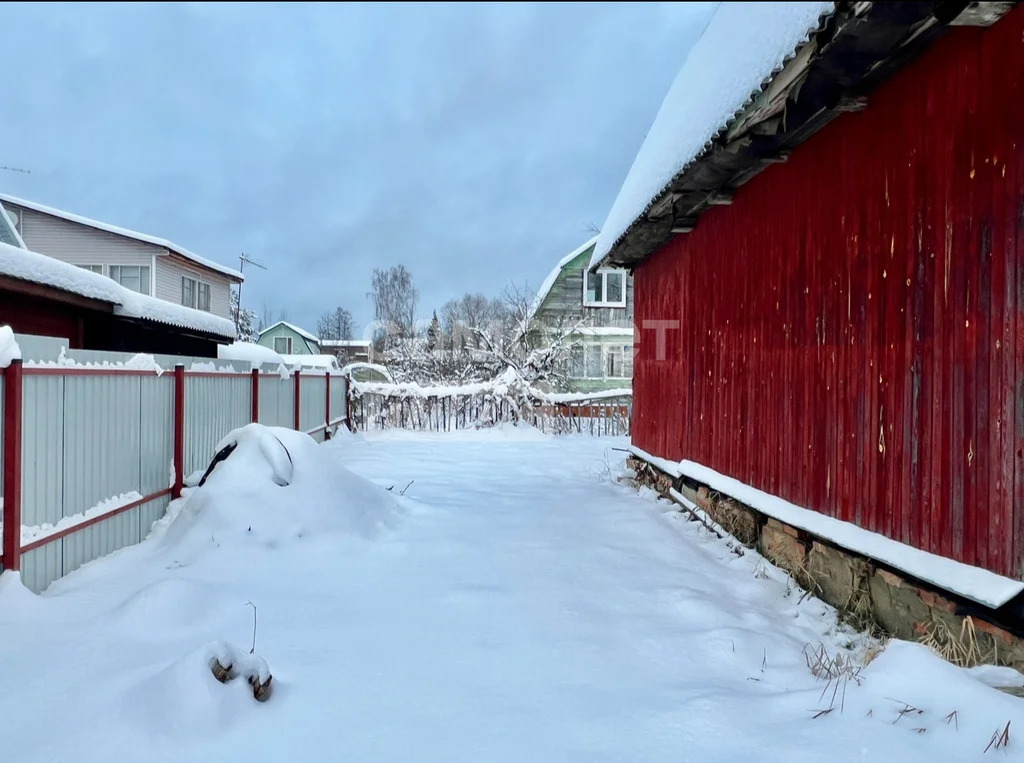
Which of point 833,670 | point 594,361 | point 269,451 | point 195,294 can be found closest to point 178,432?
point 269,451

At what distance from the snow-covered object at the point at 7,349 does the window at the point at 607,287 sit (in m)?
18.8

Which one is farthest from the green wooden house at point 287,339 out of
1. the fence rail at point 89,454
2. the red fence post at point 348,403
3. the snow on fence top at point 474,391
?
the fence rail at point 89,454

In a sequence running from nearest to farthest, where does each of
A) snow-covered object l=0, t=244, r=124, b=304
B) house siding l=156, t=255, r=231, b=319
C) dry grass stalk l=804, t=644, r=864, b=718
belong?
1. dry grass stalk l=804, t=644, r=864, b=718
2. snow-covered object l=0, t=244, r=124, b=304
3. house siding l=156, t=255, r=231, b=319

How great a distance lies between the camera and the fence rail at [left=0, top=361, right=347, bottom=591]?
11.7 ft

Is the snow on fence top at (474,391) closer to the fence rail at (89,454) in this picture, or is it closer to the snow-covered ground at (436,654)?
the fence rail at (89,454)

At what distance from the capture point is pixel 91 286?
8836 millimetres

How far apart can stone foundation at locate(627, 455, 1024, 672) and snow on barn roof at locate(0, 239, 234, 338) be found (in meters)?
8.31

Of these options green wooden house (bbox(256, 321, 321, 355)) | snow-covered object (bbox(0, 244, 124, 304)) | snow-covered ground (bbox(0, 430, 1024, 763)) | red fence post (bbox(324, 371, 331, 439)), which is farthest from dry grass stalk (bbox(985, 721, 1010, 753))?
green wooden house (bbox(256, 321, 321, 355))

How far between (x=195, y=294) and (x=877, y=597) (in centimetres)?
2266

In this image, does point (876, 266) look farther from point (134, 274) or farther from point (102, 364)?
point (134, 274)

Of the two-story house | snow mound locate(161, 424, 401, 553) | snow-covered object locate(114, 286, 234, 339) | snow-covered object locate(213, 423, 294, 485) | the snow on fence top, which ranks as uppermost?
the two-story house

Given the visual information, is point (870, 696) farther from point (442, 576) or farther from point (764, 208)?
point (764, 208)

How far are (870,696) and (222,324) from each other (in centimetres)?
1383

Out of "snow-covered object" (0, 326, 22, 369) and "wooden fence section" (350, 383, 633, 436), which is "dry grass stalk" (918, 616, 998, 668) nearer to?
"snow-covered object" (0, 326, 22, 369)
